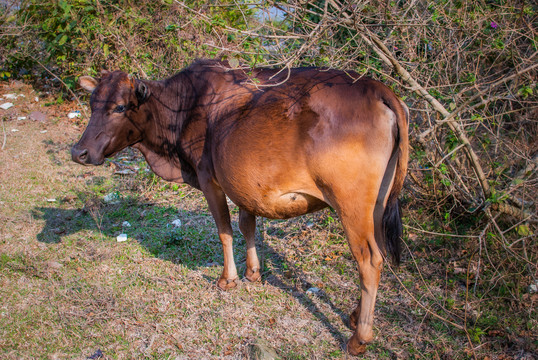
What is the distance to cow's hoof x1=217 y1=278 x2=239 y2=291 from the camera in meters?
4.71

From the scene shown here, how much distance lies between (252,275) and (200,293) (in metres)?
0.59

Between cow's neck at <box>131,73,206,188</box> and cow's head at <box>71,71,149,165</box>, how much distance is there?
0.18 m

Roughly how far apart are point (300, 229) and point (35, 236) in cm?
344

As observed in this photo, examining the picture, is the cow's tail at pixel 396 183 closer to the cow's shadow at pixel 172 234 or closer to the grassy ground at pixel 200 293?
the grassy ground at pixel 200 293

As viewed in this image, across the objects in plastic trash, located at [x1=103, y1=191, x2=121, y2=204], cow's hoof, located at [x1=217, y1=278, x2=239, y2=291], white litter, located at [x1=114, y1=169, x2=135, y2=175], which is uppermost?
cow's hoof, located at [x1=217, y1=278, x2=239, y2=291]

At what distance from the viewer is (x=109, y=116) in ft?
14.7

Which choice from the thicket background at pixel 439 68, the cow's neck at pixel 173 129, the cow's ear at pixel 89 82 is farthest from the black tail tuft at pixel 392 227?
the cow's ear at pixel 89 82

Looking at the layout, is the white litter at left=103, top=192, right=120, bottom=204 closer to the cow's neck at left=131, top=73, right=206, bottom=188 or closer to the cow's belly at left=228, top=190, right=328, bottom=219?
the cow's neck at left=131, top=73, right=206, bottom=188

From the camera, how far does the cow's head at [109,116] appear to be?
4430mm

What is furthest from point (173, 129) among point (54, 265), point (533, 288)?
point (533, 288)

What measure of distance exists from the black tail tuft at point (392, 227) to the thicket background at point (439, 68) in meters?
0.60

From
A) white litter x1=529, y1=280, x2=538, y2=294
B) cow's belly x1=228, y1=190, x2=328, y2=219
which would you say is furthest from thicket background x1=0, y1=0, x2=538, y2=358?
cow's belly x1=228, y1=190, x2=328, y2=219

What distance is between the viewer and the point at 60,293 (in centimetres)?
450

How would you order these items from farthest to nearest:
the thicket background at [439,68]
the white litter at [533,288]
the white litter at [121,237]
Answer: the white litter at [121,237] → the white litter at [533,288] → the thicket background at [439,68]
